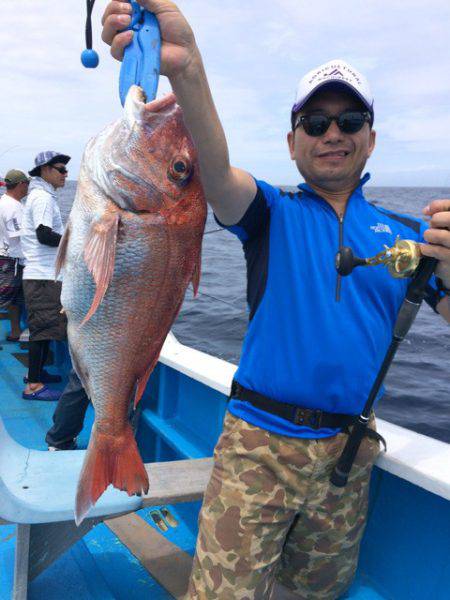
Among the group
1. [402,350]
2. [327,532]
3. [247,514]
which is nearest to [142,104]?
[247,514]

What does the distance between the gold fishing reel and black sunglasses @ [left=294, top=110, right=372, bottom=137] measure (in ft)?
1.87

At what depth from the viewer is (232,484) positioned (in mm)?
Result: 1988

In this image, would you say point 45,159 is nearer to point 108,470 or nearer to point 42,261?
point 42,261

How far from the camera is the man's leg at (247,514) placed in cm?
192

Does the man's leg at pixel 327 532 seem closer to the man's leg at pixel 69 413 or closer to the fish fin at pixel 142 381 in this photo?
the fish fin at pixel 142 381

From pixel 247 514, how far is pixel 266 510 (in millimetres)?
74

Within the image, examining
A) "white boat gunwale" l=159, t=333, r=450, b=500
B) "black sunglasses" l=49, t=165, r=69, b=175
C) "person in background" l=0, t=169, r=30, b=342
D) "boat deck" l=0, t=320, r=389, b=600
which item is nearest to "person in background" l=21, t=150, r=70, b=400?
"black sunglasses" l=49, t=165, r=69, b=175

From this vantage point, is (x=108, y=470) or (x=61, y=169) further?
(x=61, y=169)

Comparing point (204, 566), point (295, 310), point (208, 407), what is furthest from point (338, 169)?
point (208, 407)

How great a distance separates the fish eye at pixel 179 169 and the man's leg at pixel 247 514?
0.99m

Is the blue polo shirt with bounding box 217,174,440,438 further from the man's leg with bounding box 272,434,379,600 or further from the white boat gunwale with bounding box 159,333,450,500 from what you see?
the white boat gunwale with bounding box 159,333,450,500

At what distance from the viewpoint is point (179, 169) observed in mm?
1555

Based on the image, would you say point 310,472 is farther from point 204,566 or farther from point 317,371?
point 204,566

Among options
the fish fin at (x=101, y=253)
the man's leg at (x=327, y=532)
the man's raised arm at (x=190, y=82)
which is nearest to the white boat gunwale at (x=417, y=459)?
the man's leg at (x=327, y=532)
